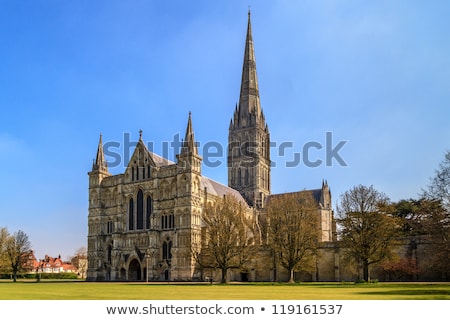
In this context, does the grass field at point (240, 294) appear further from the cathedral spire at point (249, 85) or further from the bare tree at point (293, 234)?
the cathedral spire at point (249, 85)

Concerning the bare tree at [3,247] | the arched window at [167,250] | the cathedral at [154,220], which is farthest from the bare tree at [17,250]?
the arched window at [167,250]

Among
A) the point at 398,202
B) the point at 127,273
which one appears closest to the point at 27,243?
the point at 127,273

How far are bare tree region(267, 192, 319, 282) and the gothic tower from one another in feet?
118

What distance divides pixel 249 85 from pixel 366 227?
5717cm

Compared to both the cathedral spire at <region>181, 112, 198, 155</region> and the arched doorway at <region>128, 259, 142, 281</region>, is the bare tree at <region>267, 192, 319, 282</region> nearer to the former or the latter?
the cathedral spire at <region>181, 112, 198, 155</region>

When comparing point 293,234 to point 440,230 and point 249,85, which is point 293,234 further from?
point 249,85

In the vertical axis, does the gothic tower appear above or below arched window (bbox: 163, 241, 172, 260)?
above

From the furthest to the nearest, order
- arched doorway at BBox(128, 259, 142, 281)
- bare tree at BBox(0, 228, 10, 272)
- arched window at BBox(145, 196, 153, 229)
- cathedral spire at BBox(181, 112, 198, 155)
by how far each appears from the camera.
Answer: bare tree at BBox(0, 228, 10, 272) → arched window at BBox(145, 196, 153, 229) → arched doorway at BBox(128, 259, 142, 281) → cathedral spire at BBox(181, 112, 198, 155)

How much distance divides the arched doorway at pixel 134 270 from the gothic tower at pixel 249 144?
30757 millimetres

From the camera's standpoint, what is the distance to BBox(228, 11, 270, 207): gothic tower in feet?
321

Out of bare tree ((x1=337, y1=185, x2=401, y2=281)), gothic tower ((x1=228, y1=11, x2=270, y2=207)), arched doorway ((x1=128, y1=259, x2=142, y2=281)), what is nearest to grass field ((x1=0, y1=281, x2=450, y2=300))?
bare tree ((x1=337, y1=185, x2=401, y2=281))

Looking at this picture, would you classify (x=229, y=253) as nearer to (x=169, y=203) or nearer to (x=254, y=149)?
(x=169, y=203)

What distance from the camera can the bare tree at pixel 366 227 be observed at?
50.5m
